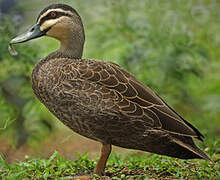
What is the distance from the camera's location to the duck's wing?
3.49 m

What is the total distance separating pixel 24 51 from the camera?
233 inches

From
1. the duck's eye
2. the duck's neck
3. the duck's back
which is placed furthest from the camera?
the duck's neck

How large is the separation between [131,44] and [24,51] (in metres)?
1.92

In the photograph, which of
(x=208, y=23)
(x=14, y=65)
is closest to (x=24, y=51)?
(x=14, y=65)

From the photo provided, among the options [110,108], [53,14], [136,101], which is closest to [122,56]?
[53,14]

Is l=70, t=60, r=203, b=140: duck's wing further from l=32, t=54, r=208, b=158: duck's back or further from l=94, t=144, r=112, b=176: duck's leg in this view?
l=94, t=144, r=112, b=176: duck's leg

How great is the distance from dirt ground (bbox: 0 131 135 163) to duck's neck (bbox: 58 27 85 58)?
94.7 inches

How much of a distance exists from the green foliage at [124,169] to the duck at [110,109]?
0.86 ft

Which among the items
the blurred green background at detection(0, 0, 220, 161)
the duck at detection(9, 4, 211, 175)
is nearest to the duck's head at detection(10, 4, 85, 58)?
the duck at detection(9, 4, 211, 175)

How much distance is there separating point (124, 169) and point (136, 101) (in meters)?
0.89

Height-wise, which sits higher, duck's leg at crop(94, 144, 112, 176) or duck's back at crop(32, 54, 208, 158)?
duck's back at crop(32, 54, 208, 158)

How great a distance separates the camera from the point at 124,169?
4031 mm

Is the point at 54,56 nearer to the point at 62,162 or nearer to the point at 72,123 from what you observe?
the point at 72,123

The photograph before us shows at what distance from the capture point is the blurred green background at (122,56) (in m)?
6.21
